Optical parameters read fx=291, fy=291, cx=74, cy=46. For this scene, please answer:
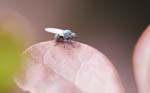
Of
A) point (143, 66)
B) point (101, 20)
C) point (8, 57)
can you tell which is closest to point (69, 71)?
point (143, 66)

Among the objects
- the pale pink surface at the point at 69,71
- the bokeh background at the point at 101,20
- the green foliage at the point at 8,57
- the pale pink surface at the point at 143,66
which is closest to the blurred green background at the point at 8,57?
the green foliage at the point at 8,57

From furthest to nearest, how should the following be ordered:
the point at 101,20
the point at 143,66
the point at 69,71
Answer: the point at 101,20, the point at 143,66, the point at 69,71

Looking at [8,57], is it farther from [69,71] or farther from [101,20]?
[101,20]

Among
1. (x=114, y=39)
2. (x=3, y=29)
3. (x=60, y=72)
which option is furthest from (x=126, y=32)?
(x=3, y=29)

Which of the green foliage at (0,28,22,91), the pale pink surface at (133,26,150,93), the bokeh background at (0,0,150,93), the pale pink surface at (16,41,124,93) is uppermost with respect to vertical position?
the bokeh background at (0,0,150,93)

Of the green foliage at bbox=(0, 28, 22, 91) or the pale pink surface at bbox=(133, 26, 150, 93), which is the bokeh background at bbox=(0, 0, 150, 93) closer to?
the pale pink surface at bbox=(133, 26, 150, 93)

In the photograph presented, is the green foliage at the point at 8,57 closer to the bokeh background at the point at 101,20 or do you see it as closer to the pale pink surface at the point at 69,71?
the pale pink surface at the point at 69,71

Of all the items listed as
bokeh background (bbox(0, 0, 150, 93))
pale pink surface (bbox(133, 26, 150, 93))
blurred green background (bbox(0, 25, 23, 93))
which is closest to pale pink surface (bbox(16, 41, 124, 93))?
pale pink surface (bbox(133, 26, 150, 93))
